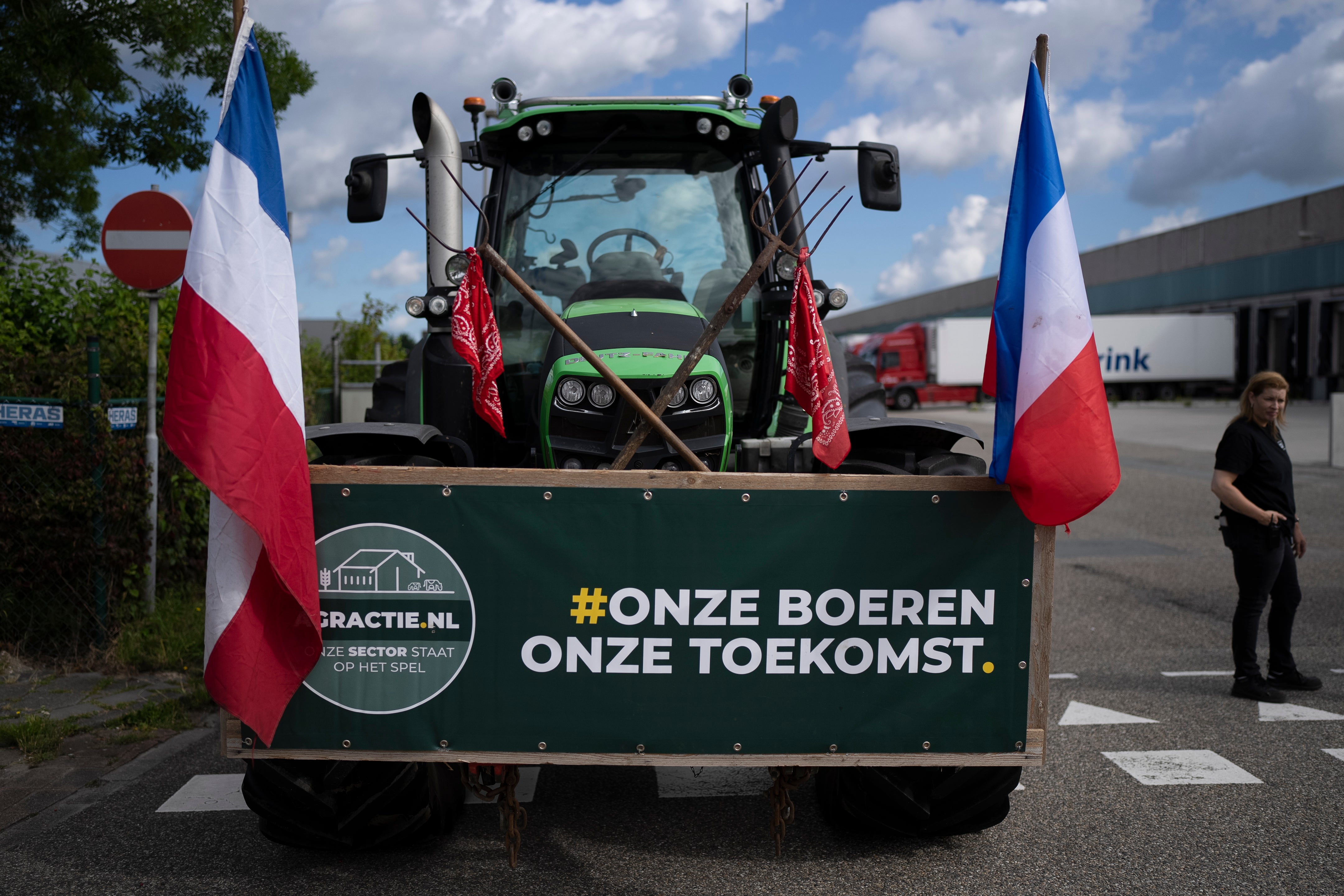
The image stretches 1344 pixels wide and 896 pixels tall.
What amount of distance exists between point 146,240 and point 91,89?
5.72m

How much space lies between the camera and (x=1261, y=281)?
44.0 meters

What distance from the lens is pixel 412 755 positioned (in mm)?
3035

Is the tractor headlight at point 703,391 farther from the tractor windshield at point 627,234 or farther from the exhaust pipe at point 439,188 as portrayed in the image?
the exhaust pipe at point 439,188

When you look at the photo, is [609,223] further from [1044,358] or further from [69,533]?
[69,533]

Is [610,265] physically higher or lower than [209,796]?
higher

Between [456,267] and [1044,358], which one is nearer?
[1044,358]

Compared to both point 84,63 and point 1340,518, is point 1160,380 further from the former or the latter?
point 84,63

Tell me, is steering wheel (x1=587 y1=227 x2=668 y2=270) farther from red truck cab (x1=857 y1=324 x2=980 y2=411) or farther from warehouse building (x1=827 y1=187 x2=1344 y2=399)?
red truck cab (x1=857 y1=324 x2=980 y2=411)

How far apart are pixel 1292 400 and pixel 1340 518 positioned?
33.4 meters

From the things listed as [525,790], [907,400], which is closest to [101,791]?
[525,790]

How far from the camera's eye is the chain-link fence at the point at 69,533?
6.15 metres

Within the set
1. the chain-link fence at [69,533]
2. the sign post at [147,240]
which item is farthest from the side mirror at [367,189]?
the chain-link fence at [69,533]

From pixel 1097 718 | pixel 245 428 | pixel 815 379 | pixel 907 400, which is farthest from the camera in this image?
pixel 907 400

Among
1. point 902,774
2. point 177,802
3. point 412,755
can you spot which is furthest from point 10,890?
point 902,774
